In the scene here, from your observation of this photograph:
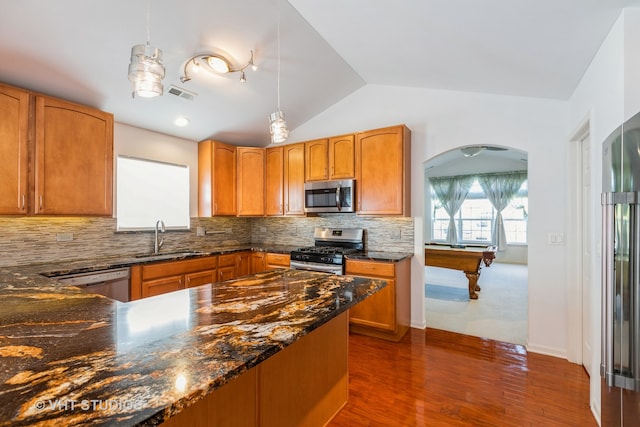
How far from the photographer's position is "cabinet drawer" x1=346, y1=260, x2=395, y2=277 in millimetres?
3137

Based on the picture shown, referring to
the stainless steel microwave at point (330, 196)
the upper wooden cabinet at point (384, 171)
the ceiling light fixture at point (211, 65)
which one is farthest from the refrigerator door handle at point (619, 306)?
the ceiling light fixture at point (211, 65)

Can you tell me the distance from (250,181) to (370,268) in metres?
2.21

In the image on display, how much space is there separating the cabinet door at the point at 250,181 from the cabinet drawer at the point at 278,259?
70cm

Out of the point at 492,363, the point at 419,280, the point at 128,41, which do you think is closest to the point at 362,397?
the point at 492,363

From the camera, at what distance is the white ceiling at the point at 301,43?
1.85m

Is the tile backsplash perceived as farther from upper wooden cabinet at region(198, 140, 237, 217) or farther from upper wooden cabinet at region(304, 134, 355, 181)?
upper wooden cabinet at region(304, 134, 355, 181)

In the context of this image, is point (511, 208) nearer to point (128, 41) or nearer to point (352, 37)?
point (352, 37)

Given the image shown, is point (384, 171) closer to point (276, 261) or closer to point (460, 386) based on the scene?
point (276, 261)

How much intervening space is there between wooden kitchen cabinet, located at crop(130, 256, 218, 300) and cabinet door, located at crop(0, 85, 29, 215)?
1042 mm

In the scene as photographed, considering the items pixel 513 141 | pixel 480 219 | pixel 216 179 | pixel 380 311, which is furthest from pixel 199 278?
pixel 480 219

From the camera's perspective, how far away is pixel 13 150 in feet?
7.75

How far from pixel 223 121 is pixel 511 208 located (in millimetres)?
7647

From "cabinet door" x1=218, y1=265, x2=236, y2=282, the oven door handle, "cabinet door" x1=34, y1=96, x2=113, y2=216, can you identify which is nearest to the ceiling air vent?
"cabinet door" x1=34, y1=96, x2=113, y2=216

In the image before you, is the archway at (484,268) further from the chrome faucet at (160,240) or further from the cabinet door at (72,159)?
the cabinet door at (72,159)
